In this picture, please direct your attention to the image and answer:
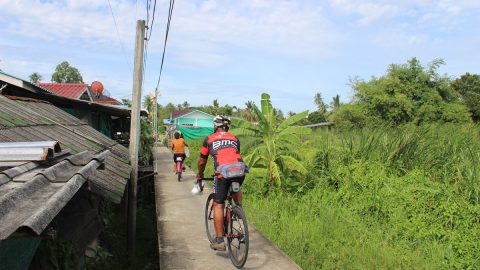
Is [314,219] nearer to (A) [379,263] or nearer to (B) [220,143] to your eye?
(A) [379,263]

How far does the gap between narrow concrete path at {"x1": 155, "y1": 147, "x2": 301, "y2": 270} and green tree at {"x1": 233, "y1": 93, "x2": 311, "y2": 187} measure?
6.12 feet

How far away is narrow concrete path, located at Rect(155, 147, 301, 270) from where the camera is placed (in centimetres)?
566

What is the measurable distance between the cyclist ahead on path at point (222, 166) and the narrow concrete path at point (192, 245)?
19.2 inches

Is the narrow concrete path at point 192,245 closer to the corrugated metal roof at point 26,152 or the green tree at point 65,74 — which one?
the corrugated metal roof at point 26,152

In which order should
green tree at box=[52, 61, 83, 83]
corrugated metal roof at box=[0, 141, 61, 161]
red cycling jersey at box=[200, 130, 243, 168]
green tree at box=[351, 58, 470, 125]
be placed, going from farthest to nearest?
1. green tree at box=[52, 61, 83, 83]
2. green tree at box=[351, 58, 470, 125]
3. red cycling jersey at box=[200, 130, 243, 168]
4. corrugated metal roof at box=[0, 141, 61, 161]

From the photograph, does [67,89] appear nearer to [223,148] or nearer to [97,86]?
[97,86]

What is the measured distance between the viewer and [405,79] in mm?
27672

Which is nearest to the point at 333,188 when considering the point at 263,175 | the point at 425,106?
the point at 263,175

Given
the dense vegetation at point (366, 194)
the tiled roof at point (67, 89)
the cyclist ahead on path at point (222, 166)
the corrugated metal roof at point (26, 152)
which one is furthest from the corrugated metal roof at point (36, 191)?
the tiled roof at point (67, 89)

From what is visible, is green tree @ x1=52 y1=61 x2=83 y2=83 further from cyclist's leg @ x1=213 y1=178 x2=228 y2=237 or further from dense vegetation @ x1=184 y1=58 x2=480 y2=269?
cyclist's leg @ x1=213 y1=178 x2=228 y2=237

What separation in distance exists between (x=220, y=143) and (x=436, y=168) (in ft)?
22.3

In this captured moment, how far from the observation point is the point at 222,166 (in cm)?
Result: 516

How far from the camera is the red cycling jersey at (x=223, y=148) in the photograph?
17.2 ft

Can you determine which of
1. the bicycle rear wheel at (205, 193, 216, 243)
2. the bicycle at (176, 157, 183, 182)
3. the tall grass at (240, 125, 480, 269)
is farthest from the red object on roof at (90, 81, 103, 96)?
the bicycle rear wheel at (205, 193, 216, 243)
